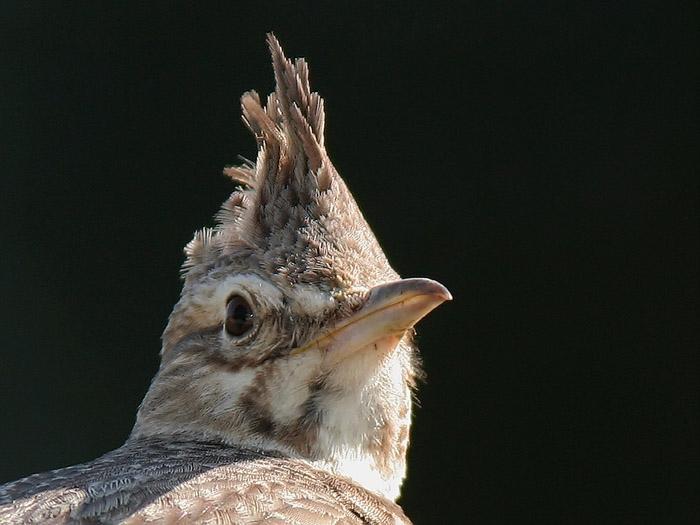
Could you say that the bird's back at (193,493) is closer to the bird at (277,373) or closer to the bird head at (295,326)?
the bird at (277,373)

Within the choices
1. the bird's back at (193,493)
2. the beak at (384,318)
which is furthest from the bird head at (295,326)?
the bird's back at (193,493)

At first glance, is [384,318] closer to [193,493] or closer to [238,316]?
[238,316]

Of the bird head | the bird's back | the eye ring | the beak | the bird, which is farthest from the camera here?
the eye ring

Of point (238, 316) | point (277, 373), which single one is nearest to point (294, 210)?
point (238, 316)

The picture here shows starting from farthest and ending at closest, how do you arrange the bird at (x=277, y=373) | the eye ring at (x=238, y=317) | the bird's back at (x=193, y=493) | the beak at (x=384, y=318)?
1. the eye ring at (x=238, y=317)
2. the beak at (x=384, y=318)
3. the bird at (x=277, y=373)
4. the bird's back at (x=193, y=493)

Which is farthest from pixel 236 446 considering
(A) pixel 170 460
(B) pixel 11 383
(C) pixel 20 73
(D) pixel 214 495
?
(C) pixel 20 73

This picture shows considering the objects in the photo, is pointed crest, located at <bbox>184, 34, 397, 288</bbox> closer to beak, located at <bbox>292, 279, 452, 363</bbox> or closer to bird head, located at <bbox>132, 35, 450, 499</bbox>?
bird head, located at <bbox>132, 35, 450, 499</bbox>

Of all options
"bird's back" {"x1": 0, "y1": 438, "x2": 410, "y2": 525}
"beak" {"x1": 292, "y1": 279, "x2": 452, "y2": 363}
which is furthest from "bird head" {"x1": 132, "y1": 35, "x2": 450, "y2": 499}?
"bird's back" {"x1": 0, "y1": 438, "x2": 410, "y2": 525}
